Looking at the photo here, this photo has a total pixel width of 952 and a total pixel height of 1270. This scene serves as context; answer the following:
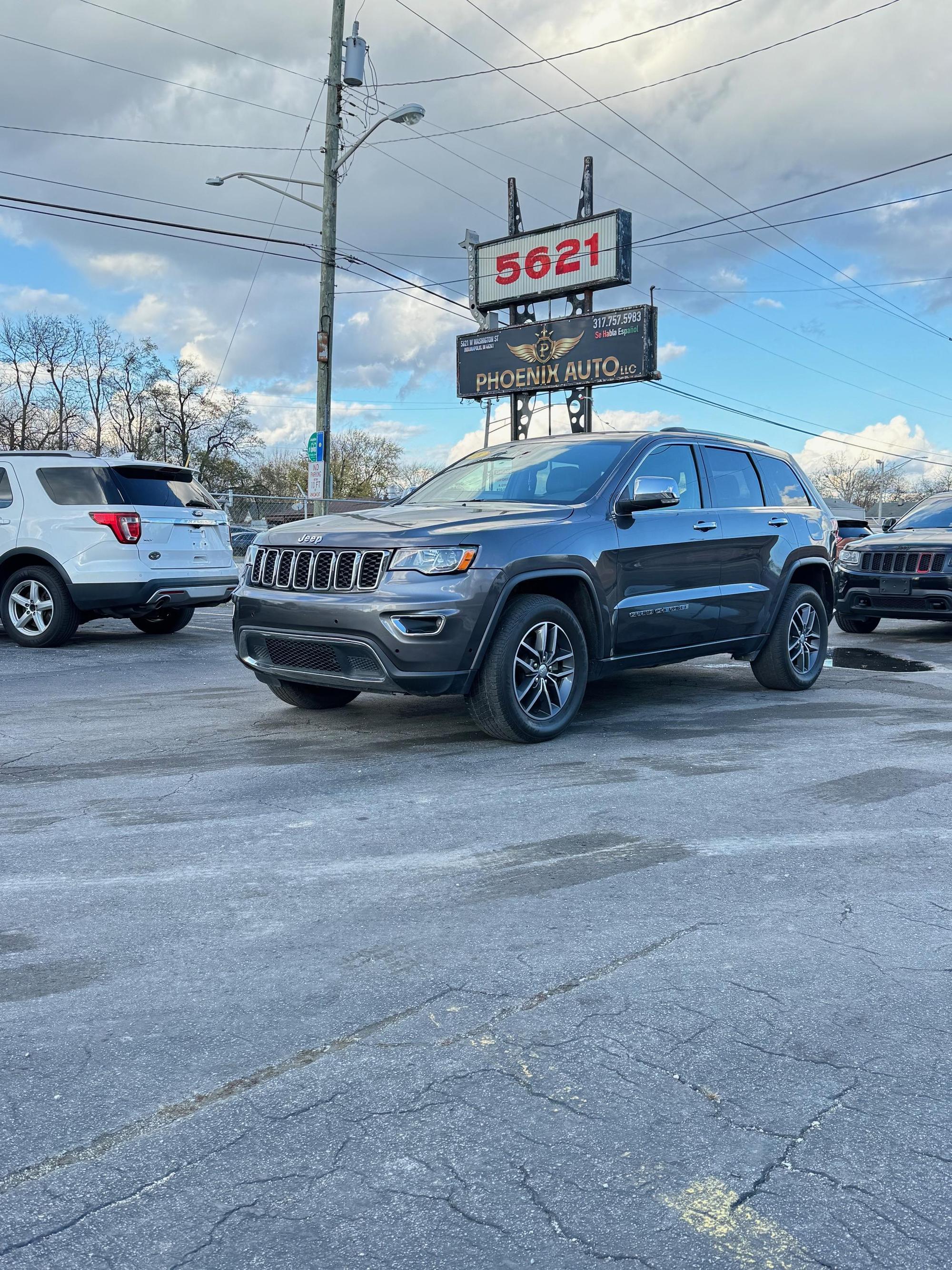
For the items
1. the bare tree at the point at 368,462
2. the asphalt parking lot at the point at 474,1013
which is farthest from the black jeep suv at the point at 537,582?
the bare tree at the point at 368,462

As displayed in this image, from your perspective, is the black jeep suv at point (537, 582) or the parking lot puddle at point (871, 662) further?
the parking lot puddle at point (871, 662)

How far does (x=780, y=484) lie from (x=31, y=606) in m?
7.35

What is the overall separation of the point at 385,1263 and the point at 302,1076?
679 mm

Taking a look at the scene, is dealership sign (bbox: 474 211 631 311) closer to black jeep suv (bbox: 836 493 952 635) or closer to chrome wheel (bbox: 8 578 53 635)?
black jeep suv (bbox: 836 493 952 635)

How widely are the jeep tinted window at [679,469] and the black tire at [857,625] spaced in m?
6.54

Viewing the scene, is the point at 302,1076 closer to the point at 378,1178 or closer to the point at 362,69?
the point at 378,1178

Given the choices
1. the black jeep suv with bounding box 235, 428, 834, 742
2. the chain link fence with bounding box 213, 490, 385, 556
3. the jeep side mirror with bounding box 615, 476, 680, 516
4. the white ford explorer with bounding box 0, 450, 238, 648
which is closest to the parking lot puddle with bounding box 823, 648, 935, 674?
the black jeep suv with bounding box 235, 428, 834, 742

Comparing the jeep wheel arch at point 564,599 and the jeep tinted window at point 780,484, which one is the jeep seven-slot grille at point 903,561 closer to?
the jeep tinted window at point 780,484

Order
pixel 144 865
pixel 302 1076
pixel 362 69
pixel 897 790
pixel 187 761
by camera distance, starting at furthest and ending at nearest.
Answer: pixel 362 69, pixel 187 761, pixel 897 790, pixel 144 865, pixel 302 1076

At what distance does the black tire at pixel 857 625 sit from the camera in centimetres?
1359

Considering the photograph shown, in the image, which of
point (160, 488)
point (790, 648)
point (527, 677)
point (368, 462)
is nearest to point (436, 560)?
point (527, 677)

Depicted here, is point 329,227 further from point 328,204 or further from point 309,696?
point 309,696

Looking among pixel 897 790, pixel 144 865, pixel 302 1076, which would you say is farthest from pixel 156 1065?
pixel 897 790

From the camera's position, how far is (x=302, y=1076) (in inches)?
101
